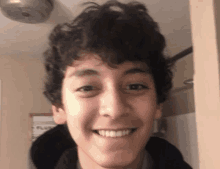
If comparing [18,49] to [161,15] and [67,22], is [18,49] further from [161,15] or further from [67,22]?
[161,15]

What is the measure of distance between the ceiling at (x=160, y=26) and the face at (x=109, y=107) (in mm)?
162

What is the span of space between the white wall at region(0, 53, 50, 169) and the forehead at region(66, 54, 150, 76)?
18 centimetres

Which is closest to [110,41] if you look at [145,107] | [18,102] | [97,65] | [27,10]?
[97,65]

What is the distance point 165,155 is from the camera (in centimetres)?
52

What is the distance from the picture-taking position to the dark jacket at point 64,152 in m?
0.50

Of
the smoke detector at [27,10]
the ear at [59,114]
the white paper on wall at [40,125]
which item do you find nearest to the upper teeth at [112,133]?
the ear at [59,114]

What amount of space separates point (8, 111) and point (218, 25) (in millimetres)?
603

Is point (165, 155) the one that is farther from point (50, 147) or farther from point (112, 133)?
point (50, 147)

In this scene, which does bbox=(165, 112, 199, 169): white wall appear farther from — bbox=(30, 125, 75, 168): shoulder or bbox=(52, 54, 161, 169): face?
bbox=(30, 125, 75, 168): shoulder

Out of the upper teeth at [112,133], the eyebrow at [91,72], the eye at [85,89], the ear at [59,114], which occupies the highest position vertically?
the eyebrow at [91,72]

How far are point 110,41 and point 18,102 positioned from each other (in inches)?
15.1

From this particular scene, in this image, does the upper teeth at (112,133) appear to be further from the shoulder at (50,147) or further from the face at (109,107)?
the shoulder at (50,147)

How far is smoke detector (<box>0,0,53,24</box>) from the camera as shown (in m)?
0.48

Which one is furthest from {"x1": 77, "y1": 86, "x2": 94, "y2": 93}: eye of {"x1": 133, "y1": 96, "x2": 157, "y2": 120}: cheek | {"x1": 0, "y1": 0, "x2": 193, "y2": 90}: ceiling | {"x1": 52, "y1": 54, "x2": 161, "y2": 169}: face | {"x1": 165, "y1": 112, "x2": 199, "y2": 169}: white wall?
{"x1": 165, "y1": 112, "x2": 199, "y2": 169}: white wall
